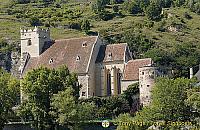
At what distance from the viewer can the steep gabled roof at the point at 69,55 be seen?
93.1 m

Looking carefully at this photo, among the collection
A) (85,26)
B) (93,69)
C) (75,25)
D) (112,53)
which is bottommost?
(75,25)

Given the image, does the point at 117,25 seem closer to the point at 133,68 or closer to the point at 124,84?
Result: the point at 124,84

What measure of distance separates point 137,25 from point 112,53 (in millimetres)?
78366

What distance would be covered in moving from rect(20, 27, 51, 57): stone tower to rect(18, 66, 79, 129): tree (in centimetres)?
2436

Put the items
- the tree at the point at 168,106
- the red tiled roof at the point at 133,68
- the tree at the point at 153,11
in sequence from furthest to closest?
the tree at the point at 153,11 < the red tiled roof at the point at 133,68 < the tree at the point at 168,106

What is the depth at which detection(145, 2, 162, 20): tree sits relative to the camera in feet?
586

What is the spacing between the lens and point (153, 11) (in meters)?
178

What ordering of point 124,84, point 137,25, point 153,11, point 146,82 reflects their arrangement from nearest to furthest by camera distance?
point 146,82 → point 124,84 → point 137,25 → point 153,11

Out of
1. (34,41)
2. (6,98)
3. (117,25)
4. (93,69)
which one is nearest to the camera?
(6,98)

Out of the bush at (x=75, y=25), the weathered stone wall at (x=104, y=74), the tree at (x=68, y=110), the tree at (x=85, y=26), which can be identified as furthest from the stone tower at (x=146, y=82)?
the bush at (x=75, y=25)

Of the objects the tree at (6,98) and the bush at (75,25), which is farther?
the bush at (75,25)

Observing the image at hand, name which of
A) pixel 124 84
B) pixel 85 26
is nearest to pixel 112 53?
pixel 124 84

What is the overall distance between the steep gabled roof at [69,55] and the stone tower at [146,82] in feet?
46.7

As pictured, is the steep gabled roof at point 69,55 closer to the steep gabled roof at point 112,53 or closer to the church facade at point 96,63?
the church facade at point 96,63
